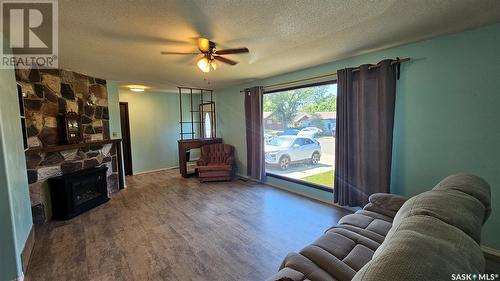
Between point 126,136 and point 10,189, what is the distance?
409 cm

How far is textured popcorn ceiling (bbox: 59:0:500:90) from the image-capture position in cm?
170

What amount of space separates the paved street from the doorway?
425 centimetres

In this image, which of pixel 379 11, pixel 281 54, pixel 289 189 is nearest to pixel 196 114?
pixel 289 189

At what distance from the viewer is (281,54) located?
300 cm

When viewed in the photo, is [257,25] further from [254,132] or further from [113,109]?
[113,109]

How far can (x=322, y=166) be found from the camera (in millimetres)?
3902

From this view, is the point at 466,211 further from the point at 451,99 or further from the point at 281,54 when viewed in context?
the point at 281,54

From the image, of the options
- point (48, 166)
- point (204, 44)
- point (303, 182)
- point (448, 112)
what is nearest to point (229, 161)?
point (303, 182)

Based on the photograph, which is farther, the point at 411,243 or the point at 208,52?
the point at 208,52

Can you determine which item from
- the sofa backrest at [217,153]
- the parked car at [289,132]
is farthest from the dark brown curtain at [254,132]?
the sofa backrest at [217,153]

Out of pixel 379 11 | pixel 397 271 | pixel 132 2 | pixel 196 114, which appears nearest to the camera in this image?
pixel 397 271

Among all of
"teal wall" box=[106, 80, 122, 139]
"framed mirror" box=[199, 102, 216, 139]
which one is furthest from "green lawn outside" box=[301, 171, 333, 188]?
"teal wall" box=[106, 80, 122, 139]

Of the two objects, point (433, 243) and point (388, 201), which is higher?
point (433, 243)

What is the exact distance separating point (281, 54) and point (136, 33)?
181cm
